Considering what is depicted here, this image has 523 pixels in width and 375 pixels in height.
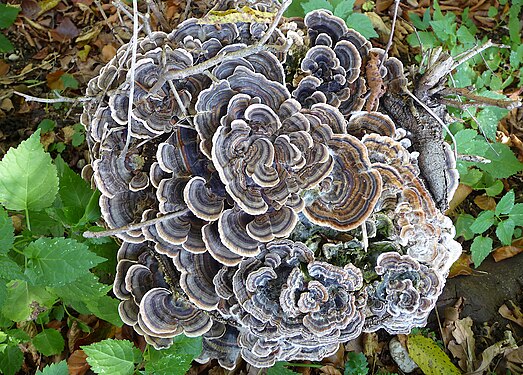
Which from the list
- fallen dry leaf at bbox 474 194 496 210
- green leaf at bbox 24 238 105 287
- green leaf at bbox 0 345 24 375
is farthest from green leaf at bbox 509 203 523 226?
green leaf at bbox 0 345 24 375

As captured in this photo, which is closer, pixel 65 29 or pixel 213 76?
pixel 213 76

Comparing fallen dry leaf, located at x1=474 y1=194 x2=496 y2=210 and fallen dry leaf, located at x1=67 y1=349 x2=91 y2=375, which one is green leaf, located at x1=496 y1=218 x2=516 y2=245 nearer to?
fallen dry leaf, located at x1=474 y1=194 x2=496 y2=210

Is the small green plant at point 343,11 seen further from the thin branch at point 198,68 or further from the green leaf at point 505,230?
the green leaf at point 505,230

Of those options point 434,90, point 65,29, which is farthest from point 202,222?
point 65,29

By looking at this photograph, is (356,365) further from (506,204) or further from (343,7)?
(343,7)

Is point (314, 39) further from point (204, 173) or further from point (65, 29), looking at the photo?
point (65, 29)

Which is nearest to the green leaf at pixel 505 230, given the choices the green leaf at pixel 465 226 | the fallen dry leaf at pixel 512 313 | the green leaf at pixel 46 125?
the green leaf at pixel 465 226
